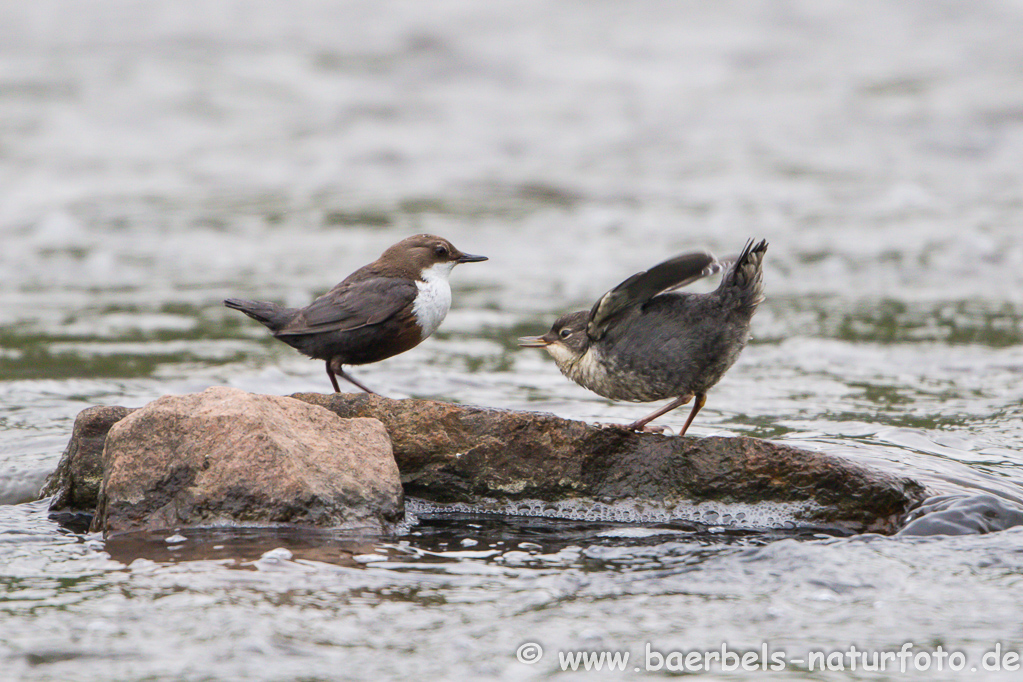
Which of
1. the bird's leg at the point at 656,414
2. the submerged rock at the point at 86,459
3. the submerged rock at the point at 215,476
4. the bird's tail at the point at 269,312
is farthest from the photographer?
the bird's tail at the point at 269,312

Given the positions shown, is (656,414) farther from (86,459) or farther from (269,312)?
(86,459)

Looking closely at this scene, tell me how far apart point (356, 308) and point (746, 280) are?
6.05 feet

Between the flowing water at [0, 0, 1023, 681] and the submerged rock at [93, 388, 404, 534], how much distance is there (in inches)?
5.5

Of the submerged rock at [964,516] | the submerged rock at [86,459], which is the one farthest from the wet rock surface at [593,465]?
the submerged rock at [86,459]

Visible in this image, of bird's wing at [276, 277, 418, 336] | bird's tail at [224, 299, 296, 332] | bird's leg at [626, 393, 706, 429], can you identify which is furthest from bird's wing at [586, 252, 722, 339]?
bird's tail at [224, 299, 296, 332]

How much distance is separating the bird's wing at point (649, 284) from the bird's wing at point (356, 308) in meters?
0.94

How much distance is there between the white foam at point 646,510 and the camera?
461cm

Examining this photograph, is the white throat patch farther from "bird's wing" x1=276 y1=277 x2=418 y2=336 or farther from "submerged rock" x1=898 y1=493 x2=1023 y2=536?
"submerged rock" x1=898 y1=493 x2=1023 y2=536

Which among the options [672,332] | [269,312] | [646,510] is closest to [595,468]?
[646,510]

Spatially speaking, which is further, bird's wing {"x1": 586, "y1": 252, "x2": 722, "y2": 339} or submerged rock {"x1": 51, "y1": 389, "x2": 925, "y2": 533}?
submerged rock {"x1": 51, "y1": 389, "x2": 925, "y2": 533}

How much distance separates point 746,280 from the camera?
15.7 feet

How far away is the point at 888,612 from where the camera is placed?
11.8 ft

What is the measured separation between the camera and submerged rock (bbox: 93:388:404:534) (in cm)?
427

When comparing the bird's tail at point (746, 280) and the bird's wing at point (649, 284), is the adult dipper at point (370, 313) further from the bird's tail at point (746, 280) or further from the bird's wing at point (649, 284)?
the bird's tail at point (746, 280)
